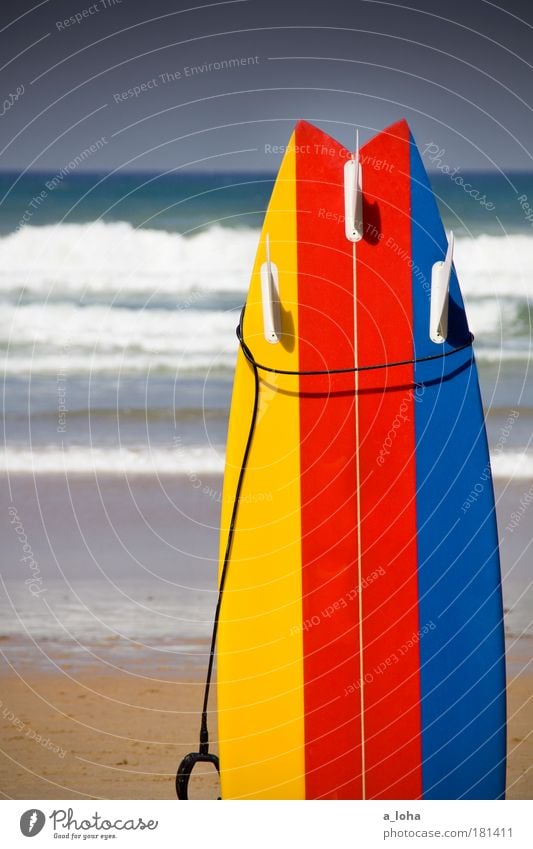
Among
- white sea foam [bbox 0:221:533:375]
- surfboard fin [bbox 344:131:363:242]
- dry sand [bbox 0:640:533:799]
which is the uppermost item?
white sea foam [bbox 0:221:533:375]

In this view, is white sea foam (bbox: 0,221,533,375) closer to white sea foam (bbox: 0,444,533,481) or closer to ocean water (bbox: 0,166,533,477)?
ocean water (bbox: 0,166,533,477)

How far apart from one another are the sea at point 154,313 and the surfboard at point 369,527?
113 cm

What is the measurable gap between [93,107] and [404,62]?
3.90 ft

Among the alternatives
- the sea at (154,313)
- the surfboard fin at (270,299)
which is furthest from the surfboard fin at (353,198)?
the sea at (154,313)

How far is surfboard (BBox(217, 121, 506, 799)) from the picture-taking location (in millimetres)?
1784

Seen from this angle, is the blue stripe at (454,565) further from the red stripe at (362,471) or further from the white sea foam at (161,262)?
the white sea foam at (161,262)

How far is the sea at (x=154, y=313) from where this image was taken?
333cm

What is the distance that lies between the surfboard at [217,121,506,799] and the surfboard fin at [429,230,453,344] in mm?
14

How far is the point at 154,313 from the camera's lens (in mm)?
4051

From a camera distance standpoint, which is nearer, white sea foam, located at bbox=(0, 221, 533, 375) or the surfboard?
the surfboard

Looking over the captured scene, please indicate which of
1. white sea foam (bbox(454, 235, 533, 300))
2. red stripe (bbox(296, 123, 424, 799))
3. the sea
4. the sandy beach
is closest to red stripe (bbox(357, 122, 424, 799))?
red stripe (bbox(296, 123, 424, 799))

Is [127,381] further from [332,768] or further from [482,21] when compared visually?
[332,768]

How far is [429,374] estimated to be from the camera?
1.79 meters
